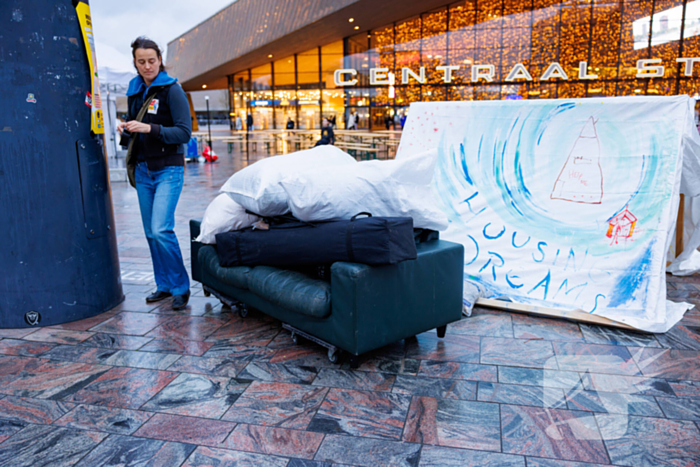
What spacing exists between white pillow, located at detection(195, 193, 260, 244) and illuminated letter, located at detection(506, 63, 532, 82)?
1804 centimetres

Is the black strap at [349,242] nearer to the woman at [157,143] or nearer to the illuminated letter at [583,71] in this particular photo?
the woman at [157,143]

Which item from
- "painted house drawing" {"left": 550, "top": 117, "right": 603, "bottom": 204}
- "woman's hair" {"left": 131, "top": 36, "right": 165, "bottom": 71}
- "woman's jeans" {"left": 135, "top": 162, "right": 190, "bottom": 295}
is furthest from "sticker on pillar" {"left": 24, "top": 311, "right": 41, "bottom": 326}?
"painted house drawing" {"left": 550, "top": 117, "right": 603, "bottom": 204}

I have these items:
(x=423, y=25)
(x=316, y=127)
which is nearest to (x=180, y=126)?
(x=423, y=25)

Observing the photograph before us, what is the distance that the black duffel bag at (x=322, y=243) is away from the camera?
8.84 feet

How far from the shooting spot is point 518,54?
20031mm

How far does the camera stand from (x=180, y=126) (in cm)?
385

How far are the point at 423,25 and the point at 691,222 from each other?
18.3m

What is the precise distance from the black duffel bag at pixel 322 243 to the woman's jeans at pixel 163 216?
70cm

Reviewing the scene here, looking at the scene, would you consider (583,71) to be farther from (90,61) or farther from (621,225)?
(90,61)

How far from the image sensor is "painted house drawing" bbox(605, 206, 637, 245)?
12.0 ft

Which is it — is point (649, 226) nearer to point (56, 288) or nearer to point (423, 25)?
point (56, 288)

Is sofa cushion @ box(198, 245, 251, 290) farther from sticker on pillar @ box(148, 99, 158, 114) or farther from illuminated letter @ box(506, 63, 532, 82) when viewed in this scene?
illuminated letter @ box(506, 63, 532, 82)

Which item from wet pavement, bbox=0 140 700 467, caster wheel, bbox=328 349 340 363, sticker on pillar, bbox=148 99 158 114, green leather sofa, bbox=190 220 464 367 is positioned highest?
sticker on pillar, bbox=148 99 158 114

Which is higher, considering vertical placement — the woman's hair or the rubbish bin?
the woman's hair
